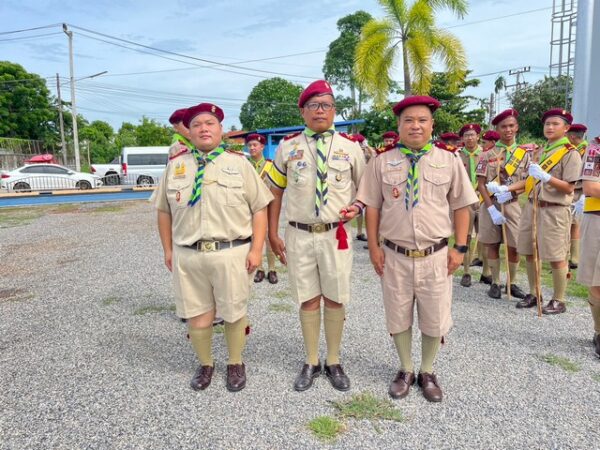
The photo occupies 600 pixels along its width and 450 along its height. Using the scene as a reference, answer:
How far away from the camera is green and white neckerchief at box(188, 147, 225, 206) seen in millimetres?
2773

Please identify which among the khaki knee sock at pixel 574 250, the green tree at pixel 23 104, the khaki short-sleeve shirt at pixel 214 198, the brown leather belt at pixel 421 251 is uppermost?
the green tree at pixel 23 104

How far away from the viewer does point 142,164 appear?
2200cm

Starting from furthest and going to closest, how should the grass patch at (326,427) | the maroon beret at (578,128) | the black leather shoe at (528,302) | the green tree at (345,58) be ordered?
the green tree at (345,58) < the maroon beret at (578,128) < the black leather shoe at (528,302) < the grass patch at (326,427)

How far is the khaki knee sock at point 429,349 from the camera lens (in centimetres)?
286

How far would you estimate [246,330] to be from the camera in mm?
3113

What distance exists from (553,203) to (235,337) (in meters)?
3.49

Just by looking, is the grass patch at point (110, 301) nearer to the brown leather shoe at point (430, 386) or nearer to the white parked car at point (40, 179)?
the brown leather shoe at point (430, 386)

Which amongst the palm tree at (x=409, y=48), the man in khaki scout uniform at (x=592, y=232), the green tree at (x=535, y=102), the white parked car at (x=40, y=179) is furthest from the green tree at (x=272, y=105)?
the man in khaki scout uniform at (x=592, y=232)

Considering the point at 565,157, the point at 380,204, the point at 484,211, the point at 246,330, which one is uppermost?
the point at 565,157

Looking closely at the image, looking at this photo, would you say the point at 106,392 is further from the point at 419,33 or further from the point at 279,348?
the point at 419,33

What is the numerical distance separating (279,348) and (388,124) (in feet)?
77.9

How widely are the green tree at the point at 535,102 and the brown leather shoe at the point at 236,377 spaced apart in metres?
31.9

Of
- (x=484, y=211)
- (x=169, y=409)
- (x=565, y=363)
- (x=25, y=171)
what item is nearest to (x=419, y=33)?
(x=484, y=211)

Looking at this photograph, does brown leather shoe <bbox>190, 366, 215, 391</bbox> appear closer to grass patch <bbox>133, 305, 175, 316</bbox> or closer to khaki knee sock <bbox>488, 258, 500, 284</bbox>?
grass patch <bbox>133, 305, 175, 316</bbox>
